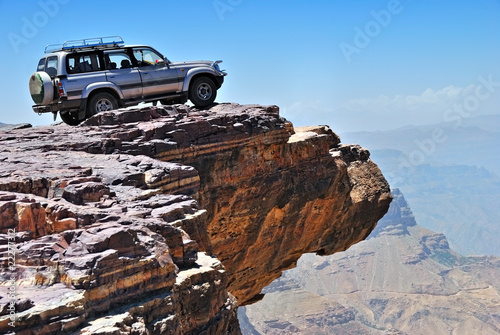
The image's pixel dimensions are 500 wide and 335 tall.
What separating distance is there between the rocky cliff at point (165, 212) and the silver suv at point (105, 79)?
130 centimetres

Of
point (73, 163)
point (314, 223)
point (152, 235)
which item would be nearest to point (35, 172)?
point (73, 163)

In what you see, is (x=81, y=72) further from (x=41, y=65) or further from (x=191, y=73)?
(x=191, y=73)

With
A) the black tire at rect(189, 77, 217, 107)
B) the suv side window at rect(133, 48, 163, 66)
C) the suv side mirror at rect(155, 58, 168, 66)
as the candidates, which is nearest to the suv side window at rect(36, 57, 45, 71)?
the suv side window at rect(133, 48, 163, 66)

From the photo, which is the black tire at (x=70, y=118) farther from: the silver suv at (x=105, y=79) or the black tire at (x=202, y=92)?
the black tire at (x=202, y=92)

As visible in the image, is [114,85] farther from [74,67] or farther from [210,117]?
[210,117]

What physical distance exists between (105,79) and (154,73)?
2.06m

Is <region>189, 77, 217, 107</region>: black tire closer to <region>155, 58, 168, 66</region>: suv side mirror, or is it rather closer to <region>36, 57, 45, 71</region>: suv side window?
<region>155, 58, 168, 66</region>: suv side mirror

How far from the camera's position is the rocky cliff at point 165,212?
10180 millimetres

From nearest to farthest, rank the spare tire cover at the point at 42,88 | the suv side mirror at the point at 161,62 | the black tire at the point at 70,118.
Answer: the spare tire cover at the point at 42,88 → the suv side mirror at the point at 161,62 → the black tire at the point at 70,118

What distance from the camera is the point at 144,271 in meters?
10.8

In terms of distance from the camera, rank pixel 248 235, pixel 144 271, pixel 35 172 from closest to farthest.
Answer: pixel 144 271, pixel 35 172, pixel 248 235

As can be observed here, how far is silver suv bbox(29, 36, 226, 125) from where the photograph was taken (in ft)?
80.3

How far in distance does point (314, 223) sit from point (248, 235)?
482 centimetres

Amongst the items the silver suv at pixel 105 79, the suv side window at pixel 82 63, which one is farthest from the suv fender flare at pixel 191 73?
the suv side window at pixel 82 63
